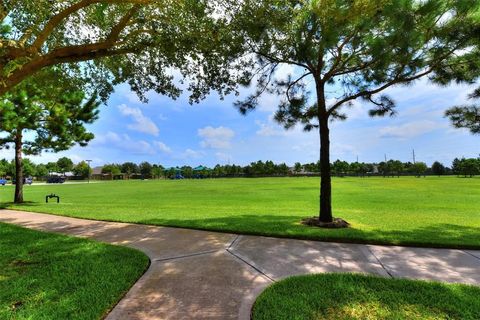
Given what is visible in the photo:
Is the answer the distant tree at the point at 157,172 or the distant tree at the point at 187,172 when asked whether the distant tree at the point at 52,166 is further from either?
the distant tree at the point at 187,172

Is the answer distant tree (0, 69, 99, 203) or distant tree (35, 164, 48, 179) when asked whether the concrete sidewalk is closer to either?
distant tree (0, 69, 99, 203)

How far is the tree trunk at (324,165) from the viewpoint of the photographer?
9023mm

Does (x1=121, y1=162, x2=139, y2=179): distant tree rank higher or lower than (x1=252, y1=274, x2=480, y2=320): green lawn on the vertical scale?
higher

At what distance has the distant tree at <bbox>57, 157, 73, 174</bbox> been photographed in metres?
114

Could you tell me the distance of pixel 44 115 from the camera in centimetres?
1584

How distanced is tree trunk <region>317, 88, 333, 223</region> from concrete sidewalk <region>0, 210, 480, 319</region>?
2.45 metres

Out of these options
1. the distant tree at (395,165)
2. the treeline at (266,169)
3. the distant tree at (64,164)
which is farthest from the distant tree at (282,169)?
the distant tree at (64,164)

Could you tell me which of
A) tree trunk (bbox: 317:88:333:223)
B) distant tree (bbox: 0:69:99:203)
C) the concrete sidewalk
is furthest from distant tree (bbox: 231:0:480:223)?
distant tree (bbox: 0:69:99:203)

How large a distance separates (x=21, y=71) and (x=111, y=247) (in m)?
4.13

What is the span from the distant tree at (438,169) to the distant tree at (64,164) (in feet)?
394

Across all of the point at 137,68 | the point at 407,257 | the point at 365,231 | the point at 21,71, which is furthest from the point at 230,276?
the point at 137,68

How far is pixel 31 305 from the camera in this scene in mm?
3742

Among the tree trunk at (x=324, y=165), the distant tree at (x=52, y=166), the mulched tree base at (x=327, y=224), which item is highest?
the distant tree at (x=52, y=166)

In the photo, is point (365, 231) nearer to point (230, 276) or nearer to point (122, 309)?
point (230, 276)
